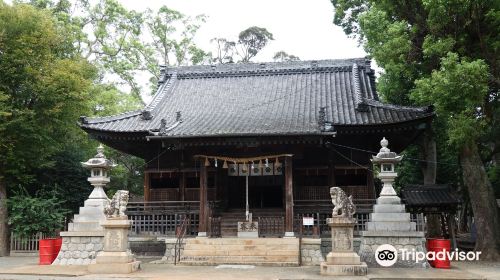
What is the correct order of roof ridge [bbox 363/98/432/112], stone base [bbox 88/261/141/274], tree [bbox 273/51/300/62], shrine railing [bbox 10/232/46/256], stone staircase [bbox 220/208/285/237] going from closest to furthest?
stone base [bbox 88/261/141/274], roof ridge [bbox 363/98/432/112], stone staircase [bbox 220/208/285/237], shrine railing [bbox 10/232/46/256], tree [bbox 273/51/300/62]

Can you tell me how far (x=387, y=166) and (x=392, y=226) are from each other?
1.95 meters

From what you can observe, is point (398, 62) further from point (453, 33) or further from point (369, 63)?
point (369, 63)

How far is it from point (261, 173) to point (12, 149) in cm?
1069

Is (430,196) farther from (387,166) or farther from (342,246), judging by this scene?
(342,246)

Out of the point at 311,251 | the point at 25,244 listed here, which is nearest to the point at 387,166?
the point at 311,251

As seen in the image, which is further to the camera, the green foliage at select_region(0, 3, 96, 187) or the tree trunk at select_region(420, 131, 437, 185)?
the tree trunk at select_region(420, 131, 437, 185)

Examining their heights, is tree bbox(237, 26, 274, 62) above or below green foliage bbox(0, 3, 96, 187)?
above

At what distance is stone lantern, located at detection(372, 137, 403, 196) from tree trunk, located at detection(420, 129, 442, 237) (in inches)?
309

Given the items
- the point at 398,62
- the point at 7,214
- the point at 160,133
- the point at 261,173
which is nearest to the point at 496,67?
the point at 398,62

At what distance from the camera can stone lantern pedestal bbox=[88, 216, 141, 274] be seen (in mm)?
12956

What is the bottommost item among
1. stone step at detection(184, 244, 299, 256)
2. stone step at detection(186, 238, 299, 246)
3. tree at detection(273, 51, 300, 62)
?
stone step at detection(184, 244, 299, 256)

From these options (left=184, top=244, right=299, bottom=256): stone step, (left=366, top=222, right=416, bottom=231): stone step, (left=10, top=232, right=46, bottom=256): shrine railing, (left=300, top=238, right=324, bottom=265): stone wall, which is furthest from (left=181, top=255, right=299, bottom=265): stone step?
(left=10, top=232, right=46, bottom=256): shrine railing

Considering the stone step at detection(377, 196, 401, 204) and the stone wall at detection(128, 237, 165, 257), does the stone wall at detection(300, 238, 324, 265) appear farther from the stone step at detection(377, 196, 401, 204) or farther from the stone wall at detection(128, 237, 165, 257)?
the stone wall at detection(128, 237, 165, 257)

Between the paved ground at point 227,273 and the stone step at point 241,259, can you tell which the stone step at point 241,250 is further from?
the paved ground at point 227,273
